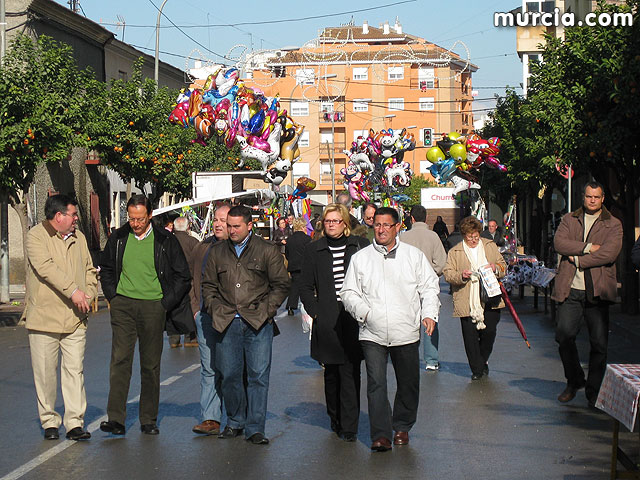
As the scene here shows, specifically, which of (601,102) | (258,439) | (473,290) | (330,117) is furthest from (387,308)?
(330,117)

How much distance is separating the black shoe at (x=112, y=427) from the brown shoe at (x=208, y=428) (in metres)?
0.58

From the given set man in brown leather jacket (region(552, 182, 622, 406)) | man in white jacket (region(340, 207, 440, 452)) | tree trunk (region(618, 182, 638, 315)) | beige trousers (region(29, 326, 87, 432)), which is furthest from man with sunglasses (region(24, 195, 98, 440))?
tree trunk (region(618, 182, 638, 315))

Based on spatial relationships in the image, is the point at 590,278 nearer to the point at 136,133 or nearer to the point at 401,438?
the point at 401,438

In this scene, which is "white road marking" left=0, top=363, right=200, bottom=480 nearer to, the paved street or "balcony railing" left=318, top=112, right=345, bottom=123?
the paved street

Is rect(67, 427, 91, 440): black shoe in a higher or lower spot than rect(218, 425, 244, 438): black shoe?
higher

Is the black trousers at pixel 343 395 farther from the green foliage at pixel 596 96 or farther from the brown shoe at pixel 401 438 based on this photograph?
the green foliage at pixel 596 96

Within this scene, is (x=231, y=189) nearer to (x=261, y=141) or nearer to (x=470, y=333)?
(x=261, y=141)

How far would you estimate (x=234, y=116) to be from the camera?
29391 mm

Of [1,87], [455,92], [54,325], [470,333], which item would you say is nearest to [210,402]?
[54,325]

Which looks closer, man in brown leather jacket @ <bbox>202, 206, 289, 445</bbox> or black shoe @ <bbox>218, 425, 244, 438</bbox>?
man in brown leather jacket @ <bbox>202, 206, 289, 445</bbox>

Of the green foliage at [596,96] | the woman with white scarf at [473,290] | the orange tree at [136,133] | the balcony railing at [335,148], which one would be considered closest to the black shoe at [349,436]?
the woman with white scarf at [473,290]

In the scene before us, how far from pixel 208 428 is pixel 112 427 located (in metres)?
0.75

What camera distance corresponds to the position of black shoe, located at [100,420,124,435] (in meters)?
8.43

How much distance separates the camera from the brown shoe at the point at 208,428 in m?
8.58
